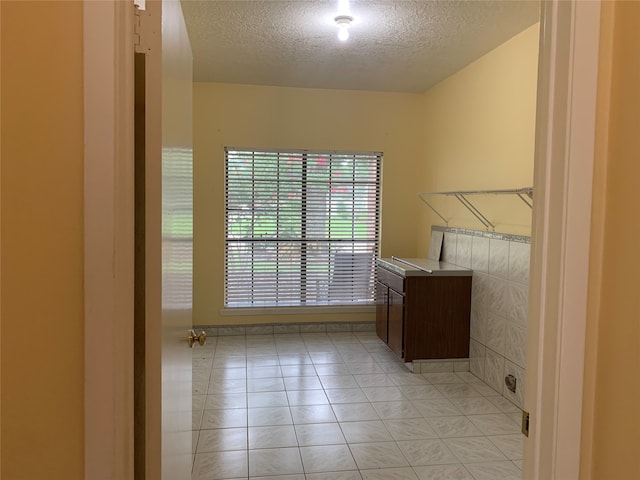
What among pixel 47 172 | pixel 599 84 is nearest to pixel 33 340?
pixel 47 172

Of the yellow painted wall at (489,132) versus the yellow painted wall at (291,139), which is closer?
the yellow painted wall at (489,132)

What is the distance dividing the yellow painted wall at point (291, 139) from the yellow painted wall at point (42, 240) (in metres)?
4.04

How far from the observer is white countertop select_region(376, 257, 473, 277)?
12.6 ft

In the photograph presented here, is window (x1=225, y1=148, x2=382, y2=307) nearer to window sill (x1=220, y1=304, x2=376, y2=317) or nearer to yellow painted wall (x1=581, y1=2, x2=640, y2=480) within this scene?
window sill (x1=220, y1=304, x2=376, y2=317)

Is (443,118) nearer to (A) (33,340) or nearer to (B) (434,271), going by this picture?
(B) (434,271)

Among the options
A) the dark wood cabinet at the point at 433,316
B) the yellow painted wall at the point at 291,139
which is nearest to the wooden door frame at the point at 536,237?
the dark wood cabinet at the point at 433,316

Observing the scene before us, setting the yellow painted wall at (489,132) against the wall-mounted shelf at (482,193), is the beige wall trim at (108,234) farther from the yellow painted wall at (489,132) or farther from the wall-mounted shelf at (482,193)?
the yellow painted wall at (489,132)

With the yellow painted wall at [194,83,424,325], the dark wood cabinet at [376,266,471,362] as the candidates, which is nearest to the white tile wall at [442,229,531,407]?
the dark wood cabinet at [376,266,471,362]

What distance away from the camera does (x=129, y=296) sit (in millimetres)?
915

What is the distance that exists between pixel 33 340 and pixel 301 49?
334cm

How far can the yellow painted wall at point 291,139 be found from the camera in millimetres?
4801

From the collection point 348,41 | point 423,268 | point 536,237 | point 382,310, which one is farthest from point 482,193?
point 536,237

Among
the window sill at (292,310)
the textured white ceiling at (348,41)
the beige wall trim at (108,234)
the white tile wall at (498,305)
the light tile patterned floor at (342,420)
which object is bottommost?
the light tile patterned floor at (342,420)

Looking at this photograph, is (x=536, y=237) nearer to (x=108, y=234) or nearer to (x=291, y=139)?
(x=108, y=234)
